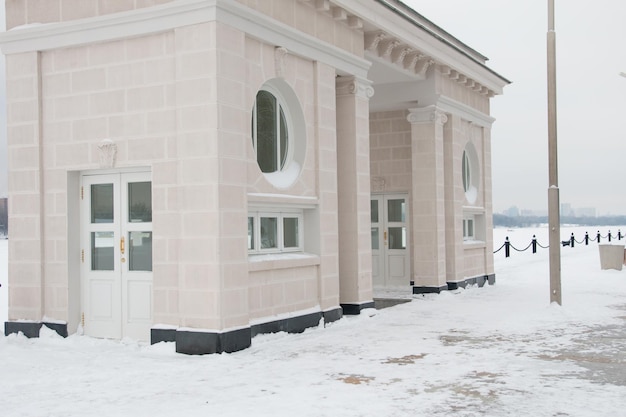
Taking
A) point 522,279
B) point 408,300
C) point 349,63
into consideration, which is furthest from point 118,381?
point 522,279

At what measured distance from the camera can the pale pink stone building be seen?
398 inches

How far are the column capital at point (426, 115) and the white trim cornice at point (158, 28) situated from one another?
6062 mm

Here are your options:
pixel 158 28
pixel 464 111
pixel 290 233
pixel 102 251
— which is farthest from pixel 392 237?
pixel 158 28

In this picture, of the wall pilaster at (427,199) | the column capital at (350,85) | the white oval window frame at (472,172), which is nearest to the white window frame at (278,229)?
the column capital at (350,85)

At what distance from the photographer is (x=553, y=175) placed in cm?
1414

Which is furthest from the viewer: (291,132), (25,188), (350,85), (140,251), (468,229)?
(468,229)

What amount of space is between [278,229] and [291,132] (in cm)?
167

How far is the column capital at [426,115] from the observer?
1812cm

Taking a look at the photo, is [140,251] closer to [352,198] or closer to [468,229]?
[352,198]

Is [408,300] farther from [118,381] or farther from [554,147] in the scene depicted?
[118,381]

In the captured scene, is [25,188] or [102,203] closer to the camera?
[102,203]

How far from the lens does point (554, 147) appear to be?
14.1 m

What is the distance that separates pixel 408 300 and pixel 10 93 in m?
9.43

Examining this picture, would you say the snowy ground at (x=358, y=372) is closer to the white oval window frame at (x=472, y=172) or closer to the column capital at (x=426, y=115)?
the column capital at (x=426, y=115)
